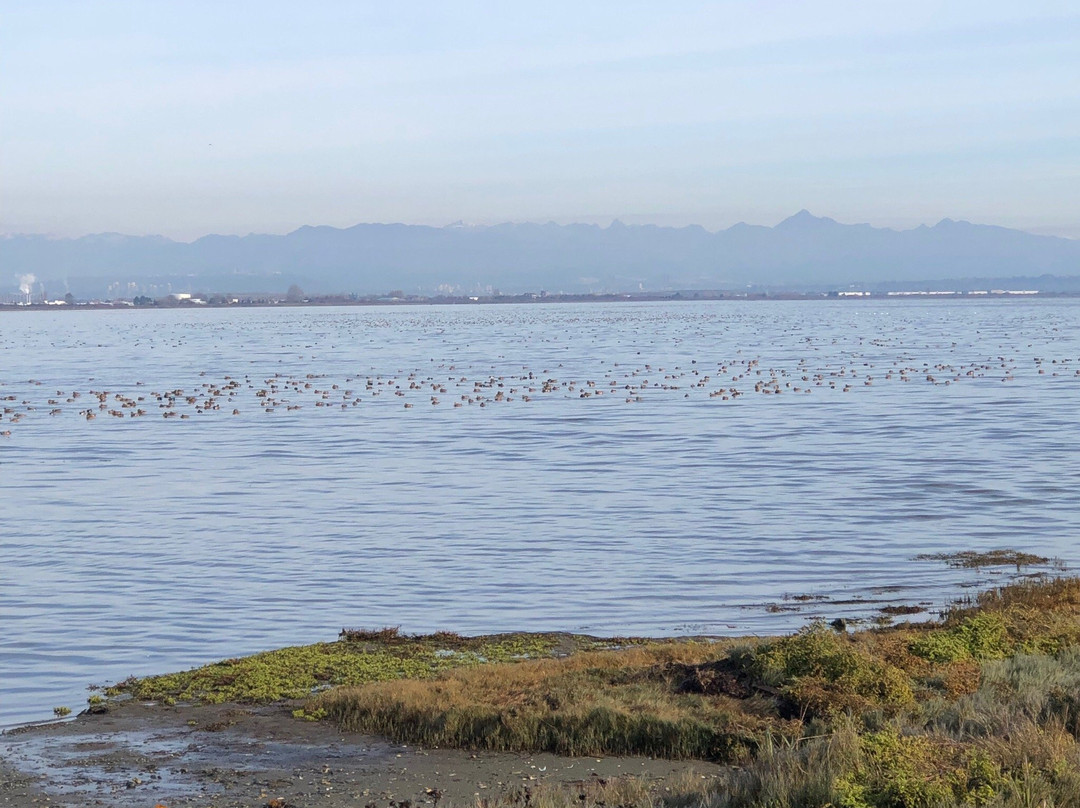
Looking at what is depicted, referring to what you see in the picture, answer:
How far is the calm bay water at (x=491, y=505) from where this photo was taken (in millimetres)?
17016

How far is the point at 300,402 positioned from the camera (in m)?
51.2

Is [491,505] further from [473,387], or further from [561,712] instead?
[473,387]

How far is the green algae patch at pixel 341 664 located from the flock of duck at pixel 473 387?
98.9ft

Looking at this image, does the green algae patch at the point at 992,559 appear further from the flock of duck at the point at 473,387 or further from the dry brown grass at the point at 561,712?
the flock of duck at the point at 473,387

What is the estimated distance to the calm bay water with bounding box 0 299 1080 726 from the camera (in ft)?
55.8

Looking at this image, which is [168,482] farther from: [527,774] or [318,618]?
[527,774]

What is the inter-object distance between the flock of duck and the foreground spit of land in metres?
31.9

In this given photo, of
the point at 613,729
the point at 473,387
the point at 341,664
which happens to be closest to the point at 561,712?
the point at 613,729

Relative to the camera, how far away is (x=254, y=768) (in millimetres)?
10484

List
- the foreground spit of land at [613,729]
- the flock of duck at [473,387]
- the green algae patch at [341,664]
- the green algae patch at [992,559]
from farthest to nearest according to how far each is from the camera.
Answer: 1. the flock of duck at [473,387]
2. the green algae patch at [992,559]
3. the green algae patch at [341,664]
4. the foreground spit of land at [613,729]

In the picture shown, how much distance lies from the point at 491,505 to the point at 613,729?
50.9 feet

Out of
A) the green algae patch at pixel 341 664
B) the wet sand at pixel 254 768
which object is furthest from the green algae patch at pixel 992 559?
the wet sand at pixel 254 768

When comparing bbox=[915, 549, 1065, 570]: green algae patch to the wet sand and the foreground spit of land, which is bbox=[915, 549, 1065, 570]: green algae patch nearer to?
the foreground spit of land

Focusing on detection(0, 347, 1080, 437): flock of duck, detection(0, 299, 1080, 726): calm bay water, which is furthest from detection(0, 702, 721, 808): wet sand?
detection(0, 347, 1080, 437): flock of duck
